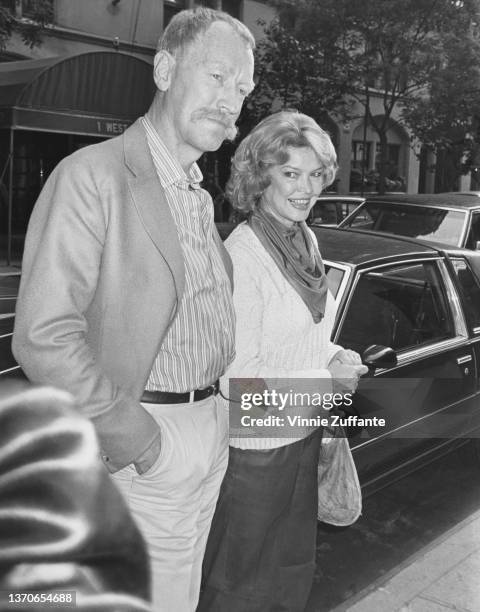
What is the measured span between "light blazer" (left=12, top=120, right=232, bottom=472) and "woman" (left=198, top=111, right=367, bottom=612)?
578 mm

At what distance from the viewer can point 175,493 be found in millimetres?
1959

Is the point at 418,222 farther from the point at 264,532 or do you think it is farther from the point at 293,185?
the point at 264,532

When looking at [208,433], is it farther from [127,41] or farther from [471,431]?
[127,41]

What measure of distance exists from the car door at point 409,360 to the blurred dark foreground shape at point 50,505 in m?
1.95

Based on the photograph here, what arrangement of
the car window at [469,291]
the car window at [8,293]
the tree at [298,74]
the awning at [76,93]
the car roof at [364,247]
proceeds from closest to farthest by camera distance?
the car window at [8,293], the car roof at [364,247], the car window at [469,291], the awning at [76,93], the tree at [298,74]

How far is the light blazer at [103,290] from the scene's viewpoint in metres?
1.68

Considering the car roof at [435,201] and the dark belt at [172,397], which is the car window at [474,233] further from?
the dark belt at [172,397]

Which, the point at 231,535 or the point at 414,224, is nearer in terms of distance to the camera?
the point at 231,535

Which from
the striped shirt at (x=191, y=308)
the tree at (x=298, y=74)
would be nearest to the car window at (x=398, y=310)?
the striped shirt at (x=191, y=308)

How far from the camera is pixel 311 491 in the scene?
2.62 meters

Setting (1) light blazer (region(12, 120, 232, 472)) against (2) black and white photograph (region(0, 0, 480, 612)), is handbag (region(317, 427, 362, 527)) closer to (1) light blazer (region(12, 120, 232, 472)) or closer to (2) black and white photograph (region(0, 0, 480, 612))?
(2) black and white photograph (region(0, 0, 480, 612))

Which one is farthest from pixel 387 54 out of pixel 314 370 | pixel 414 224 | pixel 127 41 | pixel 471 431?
pixel 314 370

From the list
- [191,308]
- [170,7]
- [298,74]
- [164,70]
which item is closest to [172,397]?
[191,308]

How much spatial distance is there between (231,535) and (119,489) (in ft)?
2.46
